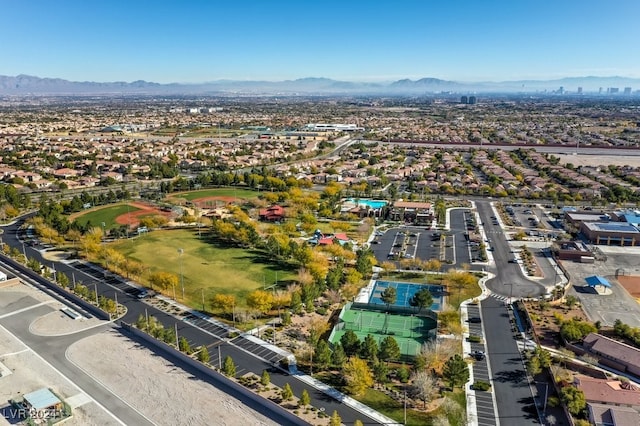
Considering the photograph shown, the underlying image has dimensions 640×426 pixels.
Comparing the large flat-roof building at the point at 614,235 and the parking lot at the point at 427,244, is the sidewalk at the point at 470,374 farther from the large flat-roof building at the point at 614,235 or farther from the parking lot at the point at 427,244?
the large flat-roof building at the point at 614,235

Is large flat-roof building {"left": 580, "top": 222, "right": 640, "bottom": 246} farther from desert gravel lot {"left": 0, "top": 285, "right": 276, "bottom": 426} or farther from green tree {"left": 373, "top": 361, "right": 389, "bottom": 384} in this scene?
desert gravel lot {"left": 0, "top": 285, "right": 276, "bottom": 426}

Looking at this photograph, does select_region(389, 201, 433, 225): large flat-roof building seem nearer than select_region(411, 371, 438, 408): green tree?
No

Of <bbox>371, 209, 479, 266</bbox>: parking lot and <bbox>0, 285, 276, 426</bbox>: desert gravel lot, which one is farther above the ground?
<bbox>371, 209, 479, 266</bbox>: parking lot

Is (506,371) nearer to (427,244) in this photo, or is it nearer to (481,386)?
(481,386)

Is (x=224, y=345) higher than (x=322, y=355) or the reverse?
the reverse

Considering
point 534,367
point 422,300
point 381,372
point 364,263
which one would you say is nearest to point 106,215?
point 364,263

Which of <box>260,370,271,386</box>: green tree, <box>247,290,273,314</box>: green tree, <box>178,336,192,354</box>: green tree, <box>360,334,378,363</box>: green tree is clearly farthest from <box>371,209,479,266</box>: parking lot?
<box>178,336,192,354</box>: green tree
